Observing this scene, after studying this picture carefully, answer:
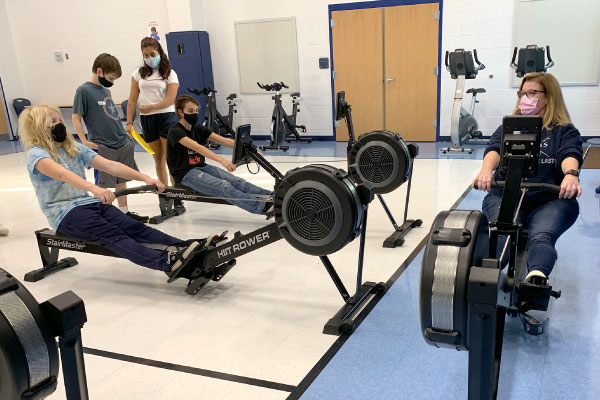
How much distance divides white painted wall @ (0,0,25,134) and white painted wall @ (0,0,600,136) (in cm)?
11

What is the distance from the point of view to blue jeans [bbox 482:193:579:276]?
244 cm

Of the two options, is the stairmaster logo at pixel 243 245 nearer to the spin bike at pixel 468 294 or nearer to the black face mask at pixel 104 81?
the spin bike at pixel 468 294

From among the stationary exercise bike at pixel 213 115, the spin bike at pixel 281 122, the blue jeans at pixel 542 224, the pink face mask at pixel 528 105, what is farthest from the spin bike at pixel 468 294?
the stationary exercise bike at pixel 213 115

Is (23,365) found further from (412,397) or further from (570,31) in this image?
(570,31)

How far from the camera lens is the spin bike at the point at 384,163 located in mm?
4094

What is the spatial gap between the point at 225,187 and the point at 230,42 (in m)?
6.17

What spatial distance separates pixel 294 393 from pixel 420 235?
2304 millimetres

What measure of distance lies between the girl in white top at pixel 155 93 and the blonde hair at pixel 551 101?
341 cm

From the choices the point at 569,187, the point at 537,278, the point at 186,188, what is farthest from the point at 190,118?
the point at 537,278

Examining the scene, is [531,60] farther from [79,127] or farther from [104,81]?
[79,127]

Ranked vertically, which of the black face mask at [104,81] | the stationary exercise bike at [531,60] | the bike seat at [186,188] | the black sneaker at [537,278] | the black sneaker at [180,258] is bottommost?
the black sneaker at [180,258]

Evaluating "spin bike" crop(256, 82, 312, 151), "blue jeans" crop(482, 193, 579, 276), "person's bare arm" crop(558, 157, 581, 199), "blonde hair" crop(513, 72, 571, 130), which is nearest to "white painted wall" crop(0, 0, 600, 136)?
"spin bike" crop(256, 82, 312, 151)

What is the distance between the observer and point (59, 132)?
133 inches

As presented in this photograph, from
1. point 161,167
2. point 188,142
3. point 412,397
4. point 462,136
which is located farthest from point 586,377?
point 462,136
